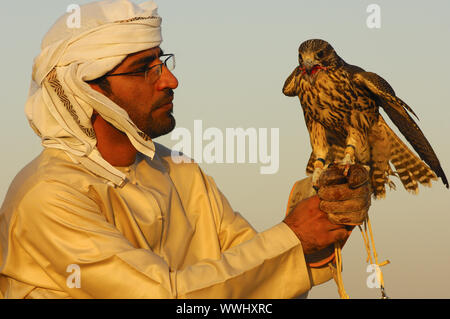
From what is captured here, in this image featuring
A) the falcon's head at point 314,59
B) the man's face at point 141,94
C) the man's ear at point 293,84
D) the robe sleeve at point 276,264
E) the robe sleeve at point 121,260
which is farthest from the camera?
the man's face at point 141,94

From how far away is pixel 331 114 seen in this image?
425cm

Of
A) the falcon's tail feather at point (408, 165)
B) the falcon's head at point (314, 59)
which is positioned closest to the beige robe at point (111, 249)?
the falcon's tail feather at point (408, 165)

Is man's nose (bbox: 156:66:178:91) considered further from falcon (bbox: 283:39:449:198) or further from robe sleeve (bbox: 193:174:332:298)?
robe sleeve (bbox: 193:174:332:298)

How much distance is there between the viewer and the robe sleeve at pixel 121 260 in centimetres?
389

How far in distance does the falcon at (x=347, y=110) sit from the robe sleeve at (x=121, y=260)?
46cm

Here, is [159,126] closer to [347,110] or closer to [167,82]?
[167,82]

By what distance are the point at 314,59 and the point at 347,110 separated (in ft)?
1.04

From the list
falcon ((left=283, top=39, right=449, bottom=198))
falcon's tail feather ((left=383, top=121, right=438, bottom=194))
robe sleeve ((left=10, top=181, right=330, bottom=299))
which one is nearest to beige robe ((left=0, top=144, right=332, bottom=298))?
robe sleeve ((left=10, top=181, right=330, bottom=299))

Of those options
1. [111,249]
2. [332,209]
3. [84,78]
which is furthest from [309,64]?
[111,249]

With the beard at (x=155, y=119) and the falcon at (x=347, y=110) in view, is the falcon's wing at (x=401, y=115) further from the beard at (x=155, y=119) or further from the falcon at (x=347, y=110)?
the beard at (x=155, y=119)

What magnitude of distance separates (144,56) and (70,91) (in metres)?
0.48

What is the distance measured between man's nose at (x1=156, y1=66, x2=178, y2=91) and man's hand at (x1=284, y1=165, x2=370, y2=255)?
3.36 feet

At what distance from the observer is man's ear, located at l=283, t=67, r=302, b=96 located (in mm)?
4320

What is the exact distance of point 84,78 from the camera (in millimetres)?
4402
